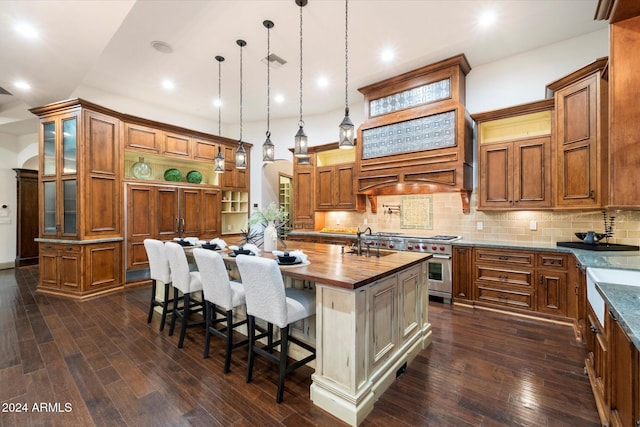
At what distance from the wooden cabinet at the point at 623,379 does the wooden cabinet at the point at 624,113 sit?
1.06 metres

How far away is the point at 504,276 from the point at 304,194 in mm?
3861

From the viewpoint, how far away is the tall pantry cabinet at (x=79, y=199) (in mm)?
4293

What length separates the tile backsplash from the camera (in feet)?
10.4

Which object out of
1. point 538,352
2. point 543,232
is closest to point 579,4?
point 543,232

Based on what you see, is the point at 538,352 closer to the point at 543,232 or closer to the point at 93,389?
the point at 543,232

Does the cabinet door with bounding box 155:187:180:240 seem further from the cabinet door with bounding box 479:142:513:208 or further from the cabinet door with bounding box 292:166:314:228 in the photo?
the cabinet door with bounding box 479:142:513:208

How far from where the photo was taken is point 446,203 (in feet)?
14.8

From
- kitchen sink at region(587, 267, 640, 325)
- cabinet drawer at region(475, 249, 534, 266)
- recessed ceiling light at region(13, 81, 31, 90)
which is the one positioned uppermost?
recessed ceiling light at region(13, 81, 31, 90)

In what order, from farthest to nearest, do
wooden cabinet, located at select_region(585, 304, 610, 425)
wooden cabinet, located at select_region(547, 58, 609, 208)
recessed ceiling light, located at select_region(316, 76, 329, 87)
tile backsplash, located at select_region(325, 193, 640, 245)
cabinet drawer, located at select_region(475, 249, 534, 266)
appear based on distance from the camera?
recessed ceiling light, located at select_region(316, 76, 329, 87)
cabinet drawer, located at select_region(475, 249, 534, 266)
tile backsplash, located at select_region(325, 193, 640, 245)
wooden cabinet, located at select_region(547, 58, 609, 208)
wooden cabinet, located at select_region(585, 304, 610, 425)

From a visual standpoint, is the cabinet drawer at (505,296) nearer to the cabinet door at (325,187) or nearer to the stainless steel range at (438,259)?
the stainless steel range at (438,259)

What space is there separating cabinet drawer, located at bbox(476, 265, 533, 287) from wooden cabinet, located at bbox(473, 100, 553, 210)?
85 centimetres

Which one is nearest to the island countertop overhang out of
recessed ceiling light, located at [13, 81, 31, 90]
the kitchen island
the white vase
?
the kitchen island

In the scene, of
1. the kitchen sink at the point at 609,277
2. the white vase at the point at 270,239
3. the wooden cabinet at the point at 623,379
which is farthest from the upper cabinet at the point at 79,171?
the kitchen sink at the point at 609,277

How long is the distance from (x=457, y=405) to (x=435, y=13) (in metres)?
3.73
